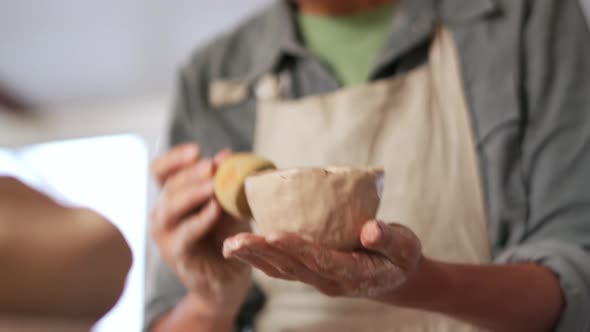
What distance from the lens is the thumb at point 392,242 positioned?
364 mm

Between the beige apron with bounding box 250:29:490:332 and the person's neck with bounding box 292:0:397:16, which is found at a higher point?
the person's neck with bounding box 292:0:397:16

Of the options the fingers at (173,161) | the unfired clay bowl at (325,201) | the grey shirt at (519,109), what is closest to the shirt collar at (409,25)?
the grey shirt at (519,109)

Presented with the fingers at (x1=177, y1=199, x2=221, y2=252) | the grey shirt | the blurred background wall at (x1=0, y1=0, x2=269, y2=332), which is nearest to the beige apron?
the grey shirt

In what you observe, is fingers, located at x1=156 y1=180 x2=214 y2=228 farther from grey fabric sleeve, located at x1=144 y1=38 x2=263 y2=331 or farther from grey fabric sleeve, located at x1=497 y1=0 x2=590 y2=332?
grey fabric sleeve, located at x1=497 y1=0 x2=590 y2=332

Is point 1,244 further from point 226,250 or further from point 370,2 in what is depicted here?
point 370,2

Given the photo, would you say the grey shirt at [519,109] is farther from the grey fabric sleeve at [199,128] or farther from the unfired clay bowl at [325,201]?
the unfired clay bowl at [325,201]

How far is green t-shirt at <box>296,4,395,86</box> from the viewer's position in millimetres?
700

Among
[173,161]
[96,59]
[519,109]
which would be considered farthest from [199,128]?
[96,59]

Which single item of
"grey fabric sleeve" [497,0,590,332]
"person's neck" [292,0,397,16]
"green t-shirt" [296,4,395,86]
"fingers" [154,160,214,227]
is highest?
"person's neck" [292,0,397,16]

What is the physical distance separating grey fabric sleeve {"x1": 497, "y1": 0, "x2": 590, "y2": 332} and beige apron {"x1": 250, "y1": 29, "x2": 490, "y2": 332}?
0.18 ft

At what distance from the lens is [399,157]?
62 cm

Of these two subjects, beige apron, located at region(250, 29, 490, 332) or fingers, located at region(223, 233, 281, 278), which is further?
beige apron, located at region(250, 29, 490, 332)

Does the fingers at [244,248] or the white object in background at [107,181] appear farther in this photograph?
the white object in background at [107,181]

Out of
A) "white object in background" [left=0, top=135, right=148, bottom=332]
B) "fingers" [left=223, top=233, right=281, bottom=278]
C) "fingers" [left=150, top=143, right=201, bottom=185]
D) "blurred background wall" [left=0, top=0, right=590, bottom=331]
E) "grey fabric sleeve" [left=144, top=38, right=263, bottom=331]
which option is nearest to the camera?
"fingers" [left=223, top=233, right=281, bottom=278]
